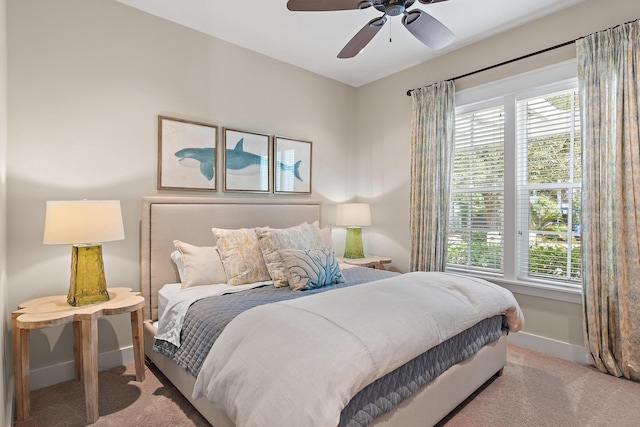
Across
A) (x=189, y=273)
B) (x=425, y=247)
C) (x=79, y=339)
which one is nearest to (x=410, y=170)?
(x=425, y=247)

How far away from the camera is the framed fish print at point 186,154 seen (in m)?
2.87

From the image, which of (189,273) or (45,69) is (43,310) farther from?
(45,69)

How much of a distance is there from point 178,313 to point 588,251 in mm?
2953

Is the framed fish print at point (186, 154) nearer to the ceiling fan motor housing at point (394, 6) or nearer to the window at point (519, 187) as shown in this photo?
the ceiling fan motor housing at point (394, 6)

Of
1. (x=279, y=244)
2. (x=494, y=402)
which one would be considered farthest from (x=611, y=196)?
(x=279, y=244)

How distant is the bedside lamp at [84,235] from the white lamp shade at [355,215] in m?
2.45

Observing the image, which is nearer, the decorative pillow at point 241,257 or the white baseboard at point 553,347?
the decorative pillow at point 241,257

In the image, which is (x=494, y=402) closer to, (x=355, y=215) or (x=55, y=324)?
(x=355, y=215)

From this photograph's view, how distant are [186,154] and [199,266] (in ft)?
3.48

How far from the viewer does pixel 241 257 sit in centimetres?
264

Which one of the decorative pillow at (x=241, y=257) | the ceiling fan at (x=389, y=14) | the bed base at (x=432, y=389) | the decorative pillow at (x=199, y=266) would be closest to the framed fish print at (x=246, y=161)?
the decorative pillow at (x=241, y=257)

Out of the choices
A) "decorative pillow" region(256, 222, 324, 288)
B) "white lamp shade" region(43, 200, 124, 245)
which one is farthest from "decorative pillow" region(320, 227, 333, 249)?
"white lamp shade" region(43, 200, 124, 245)

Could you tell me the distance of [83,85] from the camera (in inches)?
98.8

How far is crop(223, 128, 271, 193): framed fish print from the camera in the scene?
3266 millimetres
